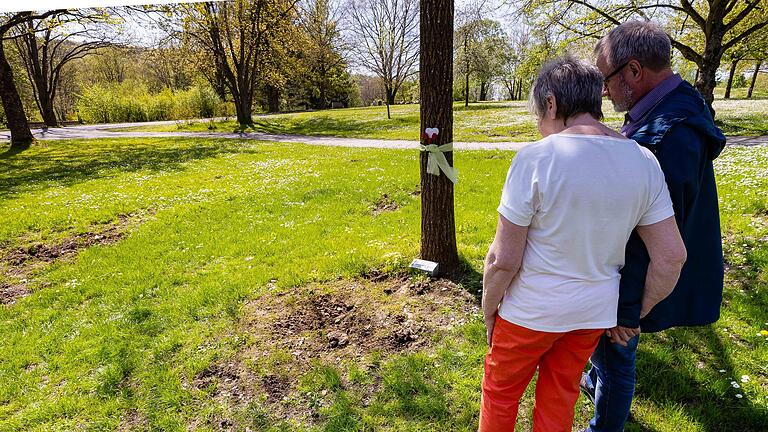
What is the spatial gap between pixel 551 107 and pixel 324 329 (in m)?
2.80

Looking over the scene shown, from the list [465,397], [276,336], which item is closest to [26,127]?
[276,336]

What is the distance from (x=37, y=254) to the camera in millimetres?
5746

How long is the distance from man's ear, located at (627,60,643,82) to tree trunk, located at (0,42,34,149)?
65.5 feet

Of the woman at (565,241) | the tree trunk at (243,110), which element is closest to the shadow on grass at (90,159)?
the tree trunk at (243,110)

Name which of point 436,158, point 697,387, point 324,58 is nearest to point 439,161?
point 436,158

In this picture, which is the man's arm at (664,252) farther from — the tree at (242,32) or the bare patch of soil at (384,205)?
the tree at (242,32)

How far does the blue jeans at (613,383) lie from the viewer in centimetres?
200

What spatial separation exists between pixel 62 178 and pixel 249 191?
6093 mm

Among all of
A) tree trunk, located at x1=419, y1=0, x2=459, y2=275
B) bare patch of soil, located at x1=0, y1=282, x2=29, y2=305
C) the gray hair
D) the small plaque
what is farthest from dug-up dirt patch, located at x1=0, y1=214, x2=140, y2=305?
the gray hair

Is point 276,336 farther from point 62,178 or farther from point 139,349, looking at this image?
point 62,178

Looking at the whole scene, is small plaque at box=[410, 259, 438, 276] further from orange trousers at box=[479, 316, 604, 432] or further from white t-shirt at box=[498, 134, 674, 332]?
white t-shirt at box=[498, 134, 674, 332]

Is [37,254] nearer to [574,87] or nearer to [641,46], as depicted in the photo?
[574,87]

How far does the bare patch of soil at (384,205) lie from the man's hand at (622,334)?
16.8 feet

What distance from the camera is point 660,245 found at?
1.53m
